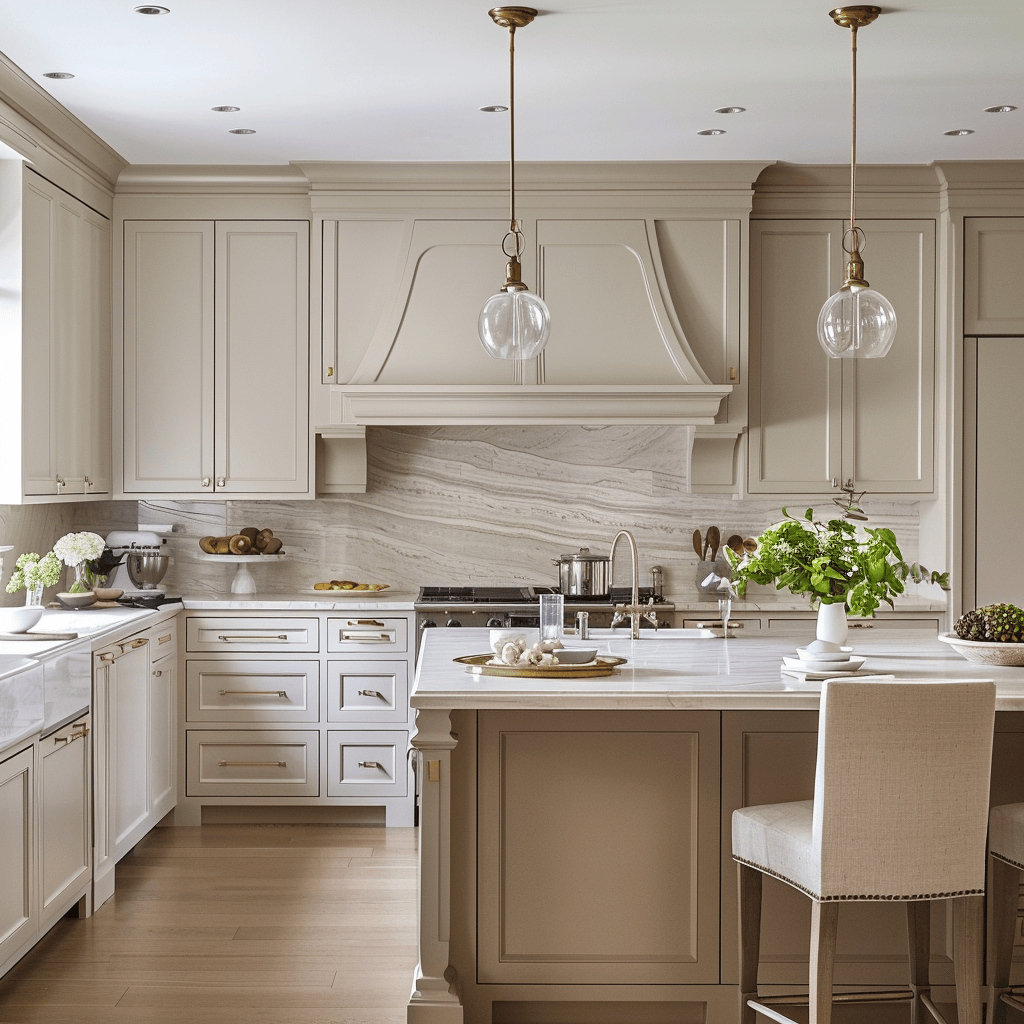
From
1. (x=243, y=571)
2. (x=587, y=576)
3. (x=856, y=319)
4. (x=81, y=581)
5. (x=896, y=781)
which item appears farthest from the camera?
(x=243, y=571)

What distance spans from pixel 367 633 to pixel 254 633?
0.46 m

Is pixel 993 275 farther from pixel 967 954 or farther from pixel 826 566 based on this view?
pixel 967 954

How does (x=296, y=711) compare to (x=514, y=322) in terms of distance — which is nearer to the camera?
(x=514, y=322)

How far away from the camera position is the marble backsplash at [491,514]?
508 centimetres

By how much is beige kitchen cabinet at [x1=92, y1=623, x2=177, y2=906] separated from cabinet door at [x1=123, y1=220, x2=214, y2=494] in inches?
29.9

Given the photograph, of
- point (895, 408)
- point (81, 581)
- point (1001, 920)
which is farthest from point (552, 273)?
point (1001, 920)

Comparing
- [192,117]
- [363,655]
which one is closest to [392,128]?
[192,117]

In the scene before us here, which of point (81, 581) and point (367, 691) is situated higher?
point (81, 581)

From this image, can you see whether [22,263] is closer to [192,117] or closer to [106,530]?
[192,117]

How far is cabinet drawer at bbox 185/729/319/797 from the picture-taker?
4555mm

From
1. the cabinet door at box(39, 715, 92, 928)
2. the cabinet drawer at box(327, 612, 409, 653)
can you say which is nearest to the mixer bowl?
the cabinet drawer at box(327, 612, 409, 653)

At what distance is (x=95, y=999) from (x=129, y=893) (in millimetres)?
Result: 832

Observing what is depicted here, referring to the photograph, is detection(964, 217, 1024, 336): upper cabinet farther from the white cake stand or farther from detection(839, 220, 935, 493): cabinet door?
the white cake stand

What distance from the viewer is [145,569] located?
183 inches
